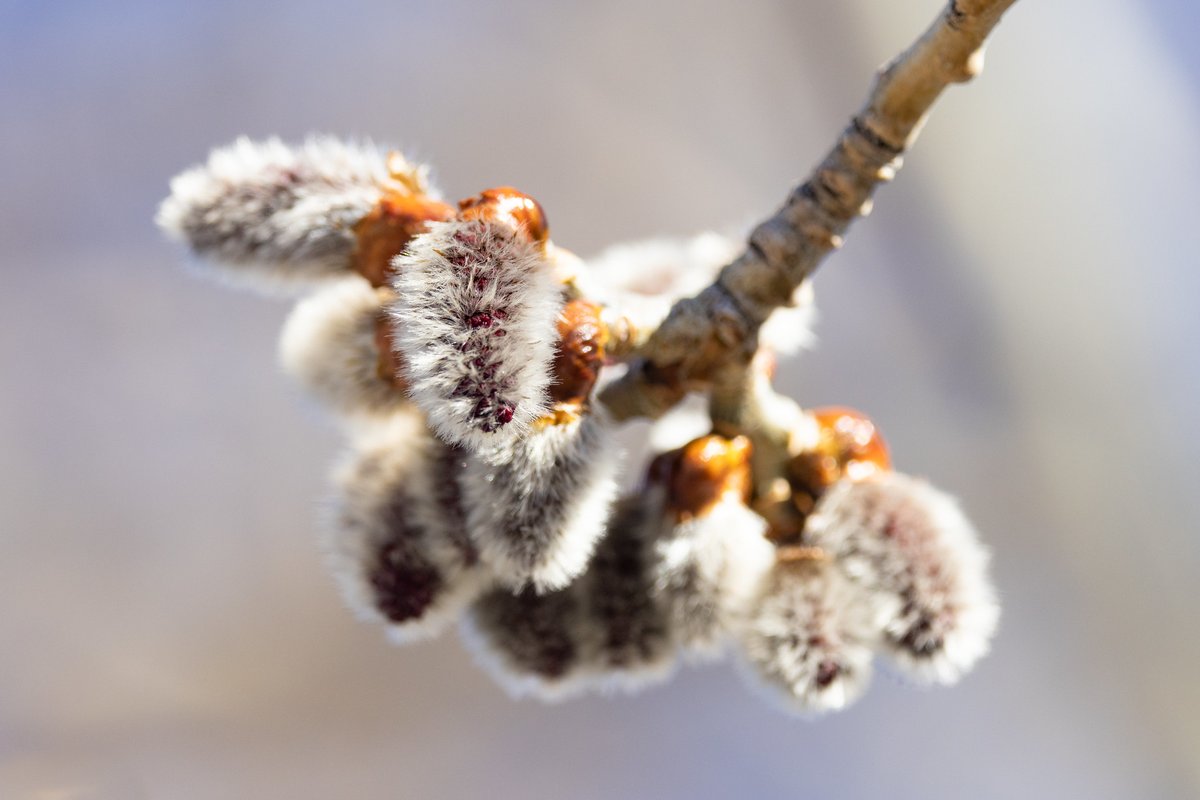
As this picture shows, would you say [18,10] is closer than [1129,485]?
Yes

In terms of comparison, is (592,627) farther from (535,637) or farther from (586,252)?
(586,252)

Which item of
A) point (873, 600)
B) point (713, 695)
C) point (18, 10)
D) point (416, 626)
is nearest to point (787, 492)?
point (873, 600)

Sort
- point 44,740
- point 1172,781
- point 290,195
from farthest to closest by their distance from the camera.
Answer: point 1172,781 < point 44,740 < point 290,195

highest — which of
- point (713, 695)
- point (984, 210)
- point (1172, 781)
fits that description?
point (984, 210)

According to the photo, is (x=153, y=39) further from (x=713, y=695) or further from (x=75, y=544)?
(x=713, y=695)

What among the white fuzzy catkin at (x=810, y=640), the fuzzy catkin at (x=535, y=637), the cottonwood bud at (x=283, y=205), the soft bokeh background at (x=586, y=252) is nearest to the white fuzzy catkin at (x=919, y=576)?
the white fuzzy catkin at (x=810, y=640)

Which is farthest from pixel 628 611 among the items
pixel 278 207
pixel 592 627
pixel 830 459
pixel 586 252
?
pixel 586 252

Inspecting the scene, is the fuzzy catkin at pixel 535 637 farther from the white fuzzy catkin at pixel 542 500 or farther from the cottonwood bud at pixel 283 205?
the cottonwood bud at pixel 283 205

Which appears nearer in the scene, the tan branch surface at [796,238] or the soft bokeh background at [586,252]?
the tan branch surface at [796,238]
